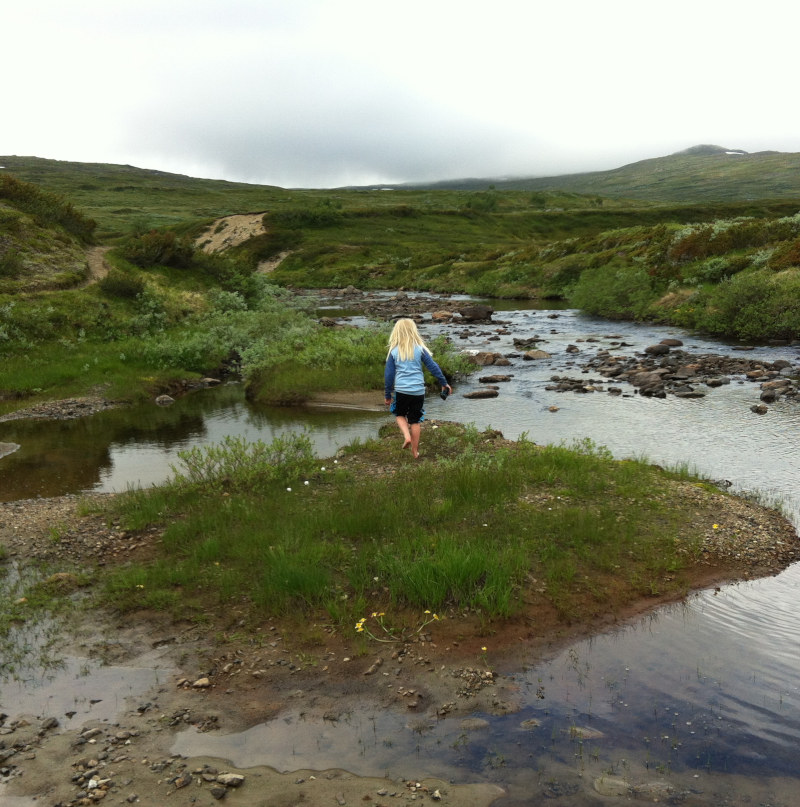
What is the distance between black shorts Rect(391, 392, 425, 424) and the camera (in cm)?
1432

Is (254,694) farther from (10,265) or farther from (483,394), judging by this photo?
(10,265)

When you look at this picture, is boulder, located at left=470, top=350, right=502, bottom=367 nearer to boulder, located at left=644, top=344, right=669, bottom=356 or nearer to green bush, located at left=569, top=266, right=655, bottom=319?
boulder, located at left=644, top=344, right=669, bottom=356

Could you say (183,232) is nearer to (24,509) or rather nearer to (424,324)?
(424,324)

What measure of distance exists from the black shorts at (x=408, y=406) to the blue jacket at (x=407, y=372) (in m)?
0.13

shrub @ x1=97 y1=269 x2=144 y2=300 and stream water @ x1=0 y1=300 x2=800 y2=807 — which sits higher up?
shrub @ x1=97 y1=269 x2=144 y2=300

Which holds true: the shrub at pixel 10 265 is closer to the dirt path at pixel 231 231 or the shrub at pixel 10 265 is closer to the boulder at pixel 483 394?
the boulder at pixel 483 394

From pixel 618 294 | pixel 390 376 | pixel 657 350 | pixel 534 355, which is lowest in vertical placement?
pixel 534 355

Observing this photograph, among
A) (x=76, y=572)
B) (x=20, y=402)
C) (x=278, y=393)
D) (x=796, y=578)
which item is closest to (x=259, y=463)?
(x=76, y=572)

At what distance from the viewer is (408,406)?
1444 cm

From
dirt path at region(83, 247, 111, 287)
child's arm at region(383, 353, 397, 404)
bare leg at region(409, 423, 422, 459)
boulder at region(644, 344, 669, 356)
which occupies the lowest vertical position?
boulder at region(644, 344, 669, 356)

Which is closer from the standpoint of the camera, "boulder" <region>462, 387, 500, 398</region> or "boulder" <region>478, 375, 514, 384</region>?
"boulder" <region>462, 387, 500, 398</region>

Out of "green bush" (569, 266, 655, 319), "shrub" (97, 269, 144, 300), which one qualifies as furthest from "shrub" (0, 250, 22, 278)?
"green bush" (569, 266, 655, 319)

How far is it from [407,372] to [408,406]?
822 mm

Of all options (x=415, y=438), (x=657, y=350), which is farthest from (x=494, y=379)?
(x=415, y=438)
